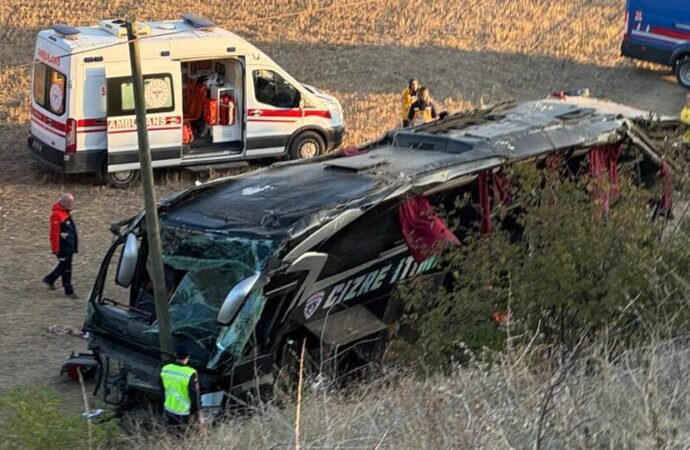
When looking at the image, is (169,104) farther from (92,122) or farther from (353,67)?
(353,67)

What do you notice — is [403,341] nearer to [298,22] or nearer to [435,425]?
[435,425]

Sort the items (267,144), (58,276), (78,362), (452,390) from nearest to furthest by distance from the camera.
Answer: (452,390)
(78,362)
(58,276)
(267,144)

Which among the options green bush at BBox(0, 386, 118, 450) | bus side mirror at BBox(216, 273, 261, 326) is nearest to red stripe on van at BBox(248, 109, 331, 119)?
bus side mirror at BBox(216, 273, 261, 326)

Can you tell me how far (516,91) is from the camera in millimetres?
24281

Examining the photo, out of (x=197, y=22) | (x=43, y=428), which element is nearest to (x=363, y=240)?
(x=43, y=428)

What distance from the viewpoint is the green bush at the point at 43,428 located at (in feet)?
29.6

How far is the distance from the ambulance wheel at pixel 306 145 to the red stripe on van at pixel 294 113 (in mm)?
299

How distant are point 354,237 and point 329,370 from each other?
121 centimetres

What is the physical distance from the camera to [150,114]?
1753cm

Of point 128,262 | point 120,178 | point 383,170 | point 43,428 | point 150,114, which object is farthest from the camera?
point 120,178

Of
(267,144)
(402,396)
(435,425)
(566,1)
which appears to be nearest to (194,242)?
(402,396)

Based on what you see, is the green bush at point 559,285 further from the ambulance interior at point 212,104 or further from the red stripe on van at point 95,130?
the ambulance interior at point 212,104

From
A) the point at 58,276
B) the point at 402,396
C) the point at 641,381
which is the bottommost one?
the point at 58,276

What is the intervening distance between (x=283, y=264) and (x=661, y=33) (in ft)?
55.9
